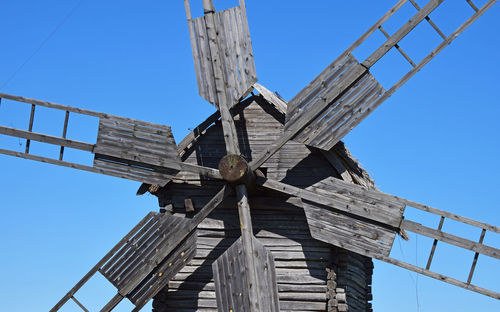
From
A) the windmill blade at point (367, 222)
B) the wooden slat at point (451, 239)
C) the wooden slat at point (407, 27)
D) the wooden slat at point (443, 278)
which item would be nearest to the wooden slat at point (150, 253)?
the windmill blade at point (367, 222)

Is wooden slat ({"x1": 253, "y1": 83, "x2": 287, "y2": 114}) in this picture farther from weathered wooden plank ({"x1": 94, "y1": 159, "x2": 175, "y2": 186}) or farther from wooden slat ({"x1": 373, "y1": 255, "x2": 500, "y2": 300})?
wooden slat ({"x1": 373, "y1": 255, "x2": 500, "y2": 300})

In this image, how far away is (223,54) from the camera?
11836mm

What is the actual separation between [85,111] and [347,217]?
4.06 metres

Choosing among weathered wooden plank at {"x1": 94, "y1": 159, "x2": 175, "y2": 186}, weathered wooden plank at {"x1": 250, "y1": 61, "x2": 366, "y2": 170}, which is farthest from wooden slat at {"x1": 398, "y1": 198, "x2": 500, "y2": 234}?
weathered wooden plank at {"x1": 94, "y1": 159, "x2": 175, "y2": 186}

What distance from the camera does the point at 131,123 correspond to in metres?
11.7

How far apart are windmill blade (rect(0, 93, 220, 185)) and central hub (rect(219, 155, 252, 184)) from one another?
2.32 ft

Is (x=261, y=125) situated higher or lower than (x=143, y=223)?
higher

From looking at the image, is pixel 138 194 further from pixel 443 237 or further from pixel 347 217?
pixel 443 237

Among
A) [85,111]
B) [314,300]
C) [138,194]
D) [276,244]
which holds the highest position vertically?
[85,111]

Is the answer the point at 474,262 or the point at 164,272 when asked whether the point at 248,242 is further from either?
the point at 474,262

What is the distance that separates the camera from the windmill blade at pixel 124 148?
11.6 meters

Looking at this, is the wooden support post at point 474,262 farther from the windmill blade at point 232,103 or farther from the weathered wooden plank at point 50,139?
the weathered wooden plank at point 50,139

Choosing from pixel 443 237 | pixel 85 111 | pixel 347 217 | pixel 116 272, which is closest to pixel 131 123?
pixel 85 111

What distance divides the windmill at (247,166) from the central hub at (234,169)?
0.05ft
